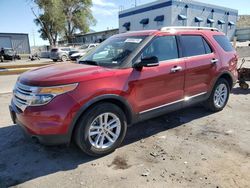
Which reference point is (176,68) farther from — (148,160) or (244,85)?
(244,85)

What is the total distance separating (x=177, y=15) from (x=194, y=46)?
3203cm

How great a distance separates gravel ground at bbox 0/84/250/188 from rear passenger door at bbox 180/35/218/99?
29.4 inches

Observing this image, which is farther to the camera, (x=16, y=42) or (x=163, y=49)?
(x=16, y=42)

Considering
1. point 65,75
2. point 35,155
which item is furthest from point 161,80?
point 35,155

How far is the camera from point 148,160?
3.65 meters

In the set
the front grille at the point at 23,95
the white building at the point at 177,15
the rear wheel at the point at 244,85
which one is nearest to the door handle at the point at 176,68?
the front grille at the point at 23,95

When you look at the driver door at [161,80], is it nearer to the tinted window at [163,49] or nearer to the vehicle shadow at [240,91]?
the tinted window at [163,49]

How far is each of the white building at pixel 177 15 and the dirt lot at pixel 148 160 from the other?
31.6 metres

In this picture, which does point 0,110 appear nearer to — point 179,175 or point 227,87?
point 179,175

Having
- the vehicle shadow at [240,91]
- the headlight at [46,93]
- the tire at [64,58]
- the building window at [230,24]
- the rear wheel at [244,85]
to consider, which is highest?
the building window at [230,24]

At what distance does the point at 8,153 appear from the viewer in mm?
3916

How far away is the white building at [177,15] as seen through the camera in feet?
114

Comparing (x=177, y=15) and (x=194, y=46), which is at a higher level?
(x=177, y=15)

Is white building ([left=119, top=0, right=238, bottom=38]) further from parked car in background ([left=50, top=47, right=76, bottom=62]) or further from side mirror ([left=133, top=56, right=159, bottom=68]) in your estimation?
side mirror ([left=133, top=56, right=159, bottom=68])
